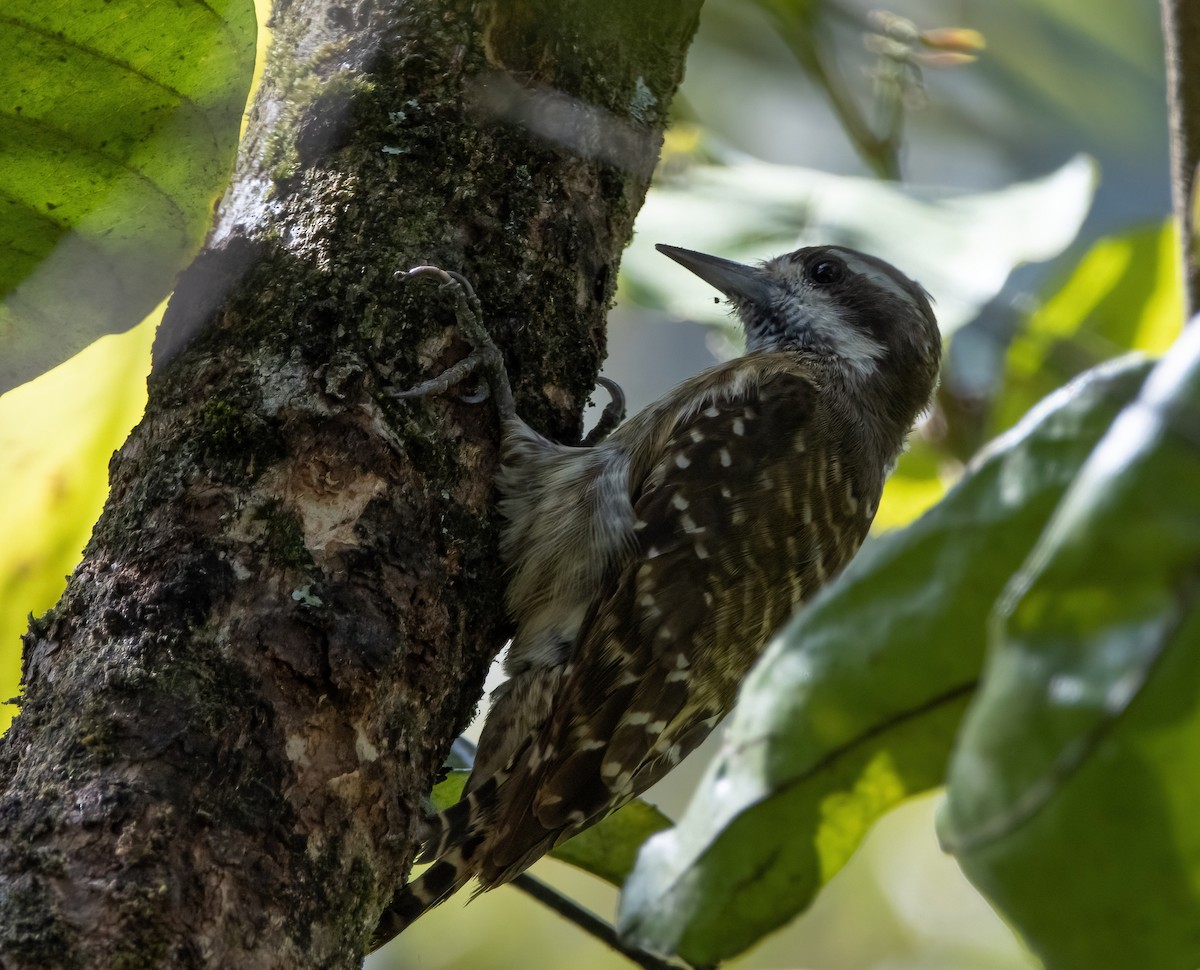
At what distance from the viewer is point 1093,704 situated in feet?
2.45

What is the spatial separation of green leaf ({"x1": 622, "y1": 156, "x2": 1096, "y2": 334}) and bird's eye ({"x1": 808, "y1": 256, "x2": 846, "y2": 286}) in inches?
22.3

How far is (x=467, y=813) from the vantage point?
2531mm

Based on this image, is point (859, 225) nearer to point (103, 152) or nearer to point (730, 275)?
point (730, 275)

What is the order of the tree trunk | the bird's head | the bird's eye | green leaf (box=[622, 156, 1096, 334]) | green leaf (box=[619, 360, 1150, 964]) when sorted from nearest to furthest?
green leaf (box=[619, 360, 1150, 964]), the tree trunk, green leaf (box=[622, 156, 1096, 334]), the bird's head, the bird's eye

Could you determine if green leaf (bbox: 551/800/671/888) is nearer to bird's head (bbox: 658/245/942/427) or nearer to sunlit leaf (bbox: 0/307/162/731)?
sunlit leaf (bbox: 0/307/162/731)

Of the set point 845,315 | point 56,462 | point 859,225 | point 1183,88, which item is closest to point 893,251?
point 859,225

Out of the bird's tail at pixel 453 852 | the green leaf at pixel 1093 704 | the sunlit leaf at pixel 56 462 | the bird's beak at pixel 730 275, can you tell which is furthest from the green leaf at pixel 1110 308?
the green leaf at pixel 1093 704

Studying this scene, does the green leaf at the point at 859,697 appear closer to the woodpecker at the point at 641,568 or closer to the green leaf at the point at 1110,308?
the woodpecker at the point at 641,568

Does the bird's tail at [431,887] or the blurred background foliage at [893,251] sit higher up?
the blurred background foliage at [893,251]

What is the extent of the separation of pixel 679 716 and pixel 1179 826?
2066 mm

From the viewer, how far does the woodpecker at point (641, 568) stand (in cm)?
254

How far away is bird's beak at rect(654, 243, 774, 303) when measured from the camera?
336cm

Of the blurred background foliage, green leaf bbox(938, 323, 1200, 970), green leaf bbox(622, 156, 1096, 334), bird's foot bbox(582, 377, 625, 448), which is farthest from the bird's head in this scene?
green leaf bbox(938, 323, 1200, 970)

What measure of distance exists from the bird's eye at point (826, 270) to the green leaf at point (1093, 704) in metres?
3.18
